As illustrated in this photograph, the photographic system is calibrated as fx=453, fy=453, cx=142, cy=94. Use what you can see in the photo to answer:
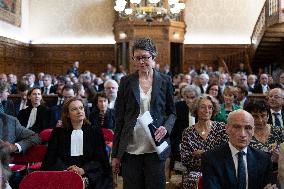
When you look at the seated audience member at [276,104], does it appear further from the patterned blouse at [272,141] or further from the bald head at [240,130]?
the bald head at [240,130]

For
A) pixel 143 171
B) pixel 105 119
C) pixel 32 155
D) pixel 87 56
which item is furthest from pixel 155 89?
pixel 87 56

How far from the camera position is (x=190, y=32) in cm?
1925

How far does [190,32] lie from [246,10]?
254 centimetres

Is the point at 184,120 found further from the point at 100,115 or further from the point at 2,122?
the point at 2,122

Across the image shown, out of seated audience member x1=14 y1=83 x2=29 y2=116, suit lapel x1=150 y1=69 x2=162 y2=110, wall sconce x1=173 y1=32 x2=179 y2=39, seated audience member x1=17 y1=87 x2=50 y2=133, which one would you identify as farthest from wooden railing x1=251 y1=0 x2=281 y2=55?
suit lapel x1=150 y1=69 x2=162 y2=110

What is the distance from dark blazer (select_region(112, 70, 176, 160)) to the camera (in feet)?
11.2

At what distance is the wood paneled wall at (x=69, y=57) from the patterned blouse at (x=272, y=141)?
606 inches

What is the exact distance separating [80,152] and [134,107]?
1.03m

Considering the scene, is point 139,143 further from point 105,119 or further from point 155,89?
point 105,119

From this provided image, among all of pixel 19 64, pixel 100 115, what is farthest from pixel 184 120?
pixel 19 64

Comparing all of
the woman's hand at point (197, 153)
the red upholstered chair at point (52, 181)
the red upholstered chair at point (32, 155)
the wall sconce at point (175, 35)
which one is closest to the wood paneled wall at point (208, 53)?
the wall sconce at point (175, 35)

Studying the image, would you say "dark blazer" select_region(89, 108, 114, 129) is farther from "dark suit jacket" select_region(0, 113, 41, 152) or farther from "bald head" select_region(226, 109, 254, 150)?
"bald head" select_region(226, 109, 254, 150)

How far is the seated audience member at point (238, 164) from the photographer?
2.96 metres

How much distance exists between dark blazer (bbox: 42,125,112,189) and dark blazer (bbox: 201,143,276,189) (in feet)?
4.59
